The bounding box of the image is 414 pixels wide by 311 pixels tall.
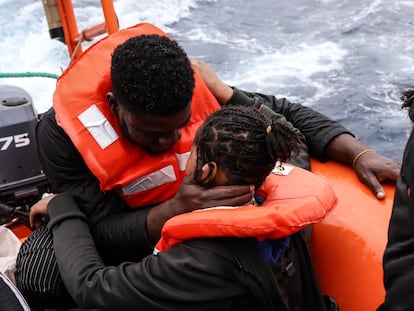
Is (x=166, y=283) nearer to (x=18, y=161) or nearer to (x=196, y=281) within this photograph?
(x=196, y=281)

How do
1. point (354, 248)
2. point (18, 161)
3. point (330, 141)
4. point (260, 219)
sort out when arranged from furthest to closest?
point (18, 161) < point (330, 141) < point (354, 248) < point (260, 219)

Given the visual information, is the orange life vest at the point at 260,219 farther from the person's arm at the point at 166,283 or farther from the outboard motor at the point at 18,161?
the outboard motor at the point at 18,161

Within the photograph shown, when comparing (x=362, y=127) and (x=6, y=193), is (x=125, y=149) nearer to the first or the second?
(x=6, y=193)

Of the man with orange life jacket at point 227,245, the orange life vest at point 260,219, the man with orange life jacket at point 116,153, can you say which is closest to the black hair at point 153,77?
the man with orange life jacket at point 116,153

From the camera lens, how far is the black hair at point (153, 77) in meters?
1.39

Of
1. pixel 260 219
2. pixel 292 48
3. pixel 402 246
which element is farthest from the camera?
pixel 292 48

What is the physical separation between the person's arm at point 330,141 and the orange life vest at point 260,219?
509 millimetres

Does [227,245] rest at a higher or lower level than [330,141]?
higher

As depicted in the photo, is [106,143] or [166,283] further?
[106,143]

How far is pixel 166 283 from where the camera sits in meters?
1.22

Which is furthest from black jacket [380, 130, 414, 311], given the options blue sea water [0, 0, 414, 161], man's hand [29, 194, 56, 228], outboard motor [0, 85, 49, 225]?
blue sea water [0, 0, 414, 161]

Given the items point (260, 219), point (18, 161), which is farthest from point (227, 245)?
point (18, 161)

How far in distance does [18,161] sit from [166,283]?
4.81 feet

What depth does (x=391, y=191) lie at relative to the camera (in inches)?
70.7
